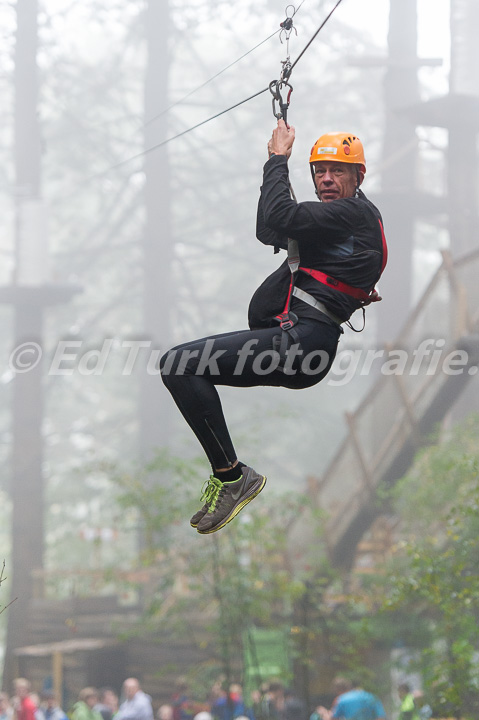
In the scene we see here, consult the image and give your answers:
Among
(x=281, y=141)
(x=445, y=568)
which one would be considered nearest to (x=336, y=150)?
(x=281, y=141)

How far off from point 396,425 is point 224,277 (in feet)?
55.8

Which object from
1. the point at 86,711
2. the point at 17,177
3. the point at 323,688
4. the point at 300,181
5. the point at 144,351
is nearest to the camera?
the point at 86,711

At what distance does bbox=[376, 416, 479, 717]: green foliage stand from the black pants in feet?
17.1

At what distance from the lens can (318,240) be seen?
165 inches

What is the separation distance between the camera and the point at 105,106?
31.1 m

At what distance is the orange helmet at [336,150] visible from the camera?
4.25 metres

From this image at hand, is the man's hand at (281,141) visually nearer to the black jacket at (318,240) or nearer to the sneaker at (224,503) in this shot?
the black jacket at (318,240)

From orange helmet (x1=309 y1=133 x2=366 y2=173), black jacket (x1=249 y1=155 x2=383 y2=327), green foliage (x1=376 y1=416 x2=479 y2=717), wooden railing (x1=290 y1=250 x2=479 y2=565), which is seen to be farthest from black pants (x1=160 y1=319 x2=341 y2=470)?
wooden railing (x1=290 y1=250 x2=479 y2=565)

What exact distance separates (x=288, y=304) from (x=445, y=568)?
20.6 feet

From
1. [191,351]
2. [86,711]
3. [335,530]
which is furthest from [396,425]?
[191,351]

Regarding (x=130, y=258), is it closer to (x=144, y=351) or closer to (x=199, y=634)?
(x=144, y=351)

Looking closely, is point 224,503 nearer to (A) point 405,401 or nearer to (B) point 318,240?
(B) point 318,240

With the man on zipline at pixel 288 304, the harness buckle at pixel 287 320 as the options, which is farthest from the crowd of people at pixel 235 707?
the harness buckle at pixel 287 320

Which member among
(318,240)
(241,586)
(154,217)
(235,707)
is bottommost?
(235,707)
